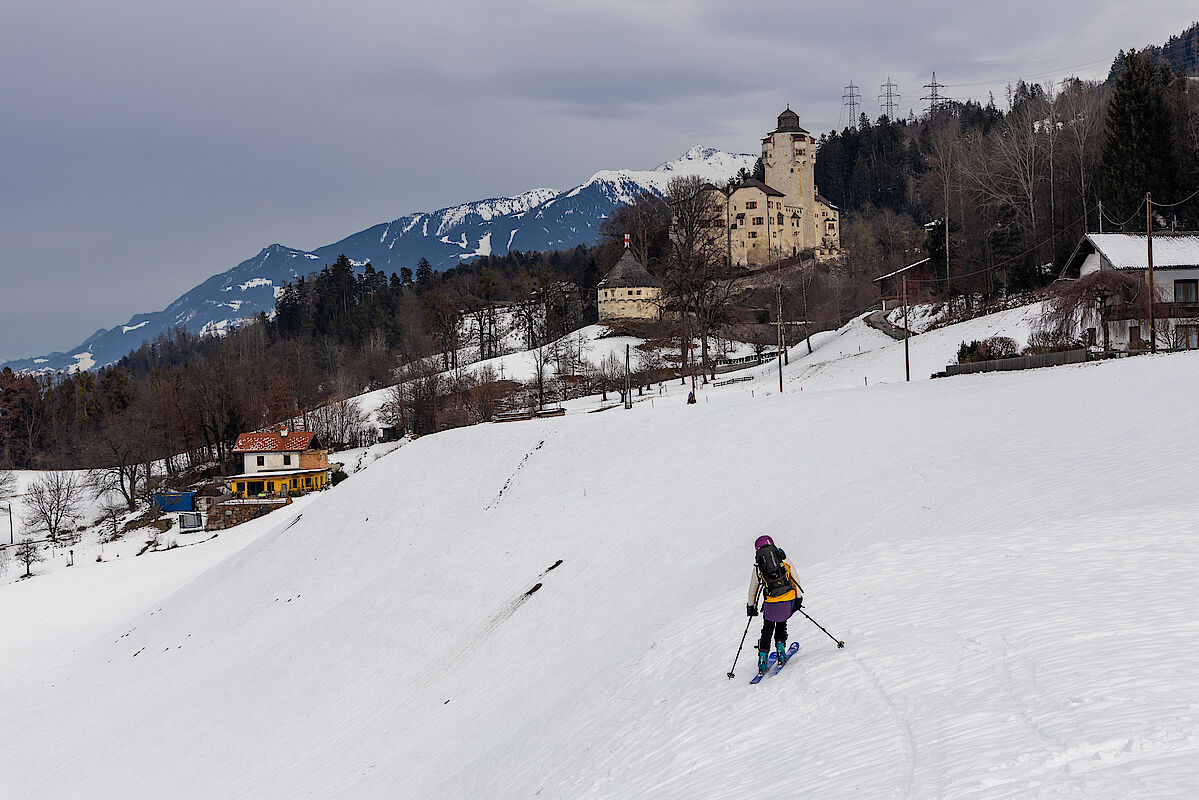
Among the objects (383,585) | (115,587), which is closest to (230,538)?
(115,587)

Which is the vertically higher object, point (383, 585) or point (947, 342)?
point (947, 342)

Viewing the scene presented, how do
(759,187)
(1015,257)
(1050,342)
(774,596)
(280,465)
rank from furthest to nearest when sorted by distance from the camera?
(759,187)
(280,465)
(1015,257)
(1050,342)
(774,596)

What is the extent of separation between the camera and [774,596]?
36.3 ft

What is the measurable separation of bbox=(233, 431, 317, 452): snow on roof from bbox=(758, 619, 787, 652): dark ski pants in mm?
65146

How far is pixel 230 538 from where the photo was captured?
48.6 meters

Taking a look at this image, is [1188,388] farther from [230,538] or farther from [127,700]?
[230,538]

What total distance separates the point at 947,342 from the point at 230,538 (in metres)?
45.6

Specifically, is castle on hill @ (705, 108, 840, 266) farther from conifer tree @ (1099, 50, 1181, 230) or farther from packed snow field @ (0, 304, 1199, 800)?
packed snow field @ (0, 304, 1199, 800)

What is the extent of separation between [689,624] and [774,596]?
4640mm

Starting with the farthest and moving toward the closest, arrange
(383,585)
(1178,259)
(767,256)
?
1. (767,256)
2. (1178,259)
3. (383,585)

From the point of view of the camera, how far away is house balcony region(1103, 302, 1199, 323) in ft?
132

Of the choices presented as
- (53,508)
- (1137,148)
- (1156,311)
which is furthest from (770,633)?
(53,508)

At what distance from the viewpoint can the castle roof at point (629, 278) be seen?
97375 millimetres

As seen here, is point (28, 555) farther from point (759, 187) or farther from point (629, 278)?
point (759, 187)
